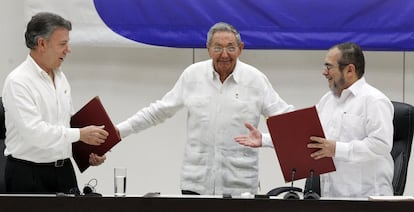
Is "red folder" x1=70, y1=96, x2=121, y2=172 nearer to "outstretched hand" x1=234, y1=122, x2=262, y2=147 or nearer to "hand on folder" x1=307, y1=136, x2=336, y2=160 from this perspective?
"outstretched hand" x1=234, y1=122, x2=262, y2=147

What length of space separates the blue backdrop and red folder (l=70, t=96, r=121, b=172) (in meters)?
1.39

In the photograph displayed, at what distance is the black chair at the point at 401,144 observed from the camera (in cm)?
387

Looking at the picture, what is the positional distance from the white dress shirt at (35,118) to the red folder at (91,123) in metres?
0.14

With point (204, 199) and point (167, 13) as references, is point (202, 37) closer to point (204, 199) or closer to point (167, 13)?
point (167, 13)

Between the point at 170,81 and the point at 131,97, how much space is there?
297 mm

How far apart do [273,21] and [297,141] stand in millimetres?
1642

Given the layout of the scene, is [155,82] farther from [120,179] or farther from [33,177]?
[120,179]

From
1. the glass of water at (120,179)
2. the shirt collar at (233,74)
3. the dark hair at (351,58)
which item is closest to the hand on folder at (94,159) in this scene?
the glass of water at (120,179)

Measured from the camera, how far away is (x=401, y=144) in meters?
3.91

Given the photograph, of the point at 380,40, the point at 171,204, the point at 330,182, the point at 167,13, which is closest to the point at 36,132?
the point at 171,204

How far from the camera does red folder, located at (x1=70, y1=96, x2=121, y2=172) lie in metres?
3.62

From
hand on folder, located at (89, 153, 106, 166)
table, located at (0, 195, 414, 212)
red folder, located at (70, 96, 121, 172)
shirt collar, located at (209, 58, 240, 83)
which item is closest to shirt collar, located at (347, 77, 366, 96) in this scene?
shirt collar, located at (209, 58, 240, 83)

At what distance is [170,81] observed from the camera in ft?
17.0

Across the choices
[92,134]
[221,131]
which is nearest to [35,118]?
[92,134]
